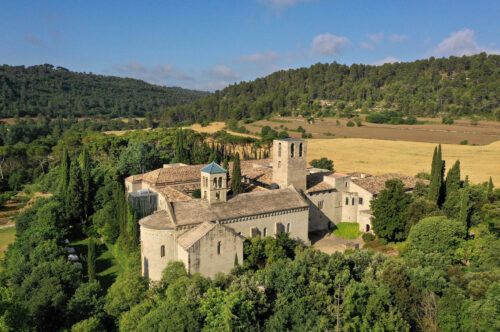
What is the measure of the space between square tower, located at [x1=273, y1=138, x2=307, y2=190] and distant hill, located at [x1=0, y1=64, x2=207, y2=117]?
103 m

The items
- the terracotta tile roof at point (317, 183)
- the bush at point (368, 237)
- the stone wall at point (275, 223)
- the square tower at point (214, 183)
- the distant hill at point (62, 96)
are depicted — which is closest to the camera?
the square tower at point (214, 183)

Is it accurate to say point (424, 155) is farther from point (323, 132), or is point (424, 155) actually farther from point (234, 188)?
point (234, 188)

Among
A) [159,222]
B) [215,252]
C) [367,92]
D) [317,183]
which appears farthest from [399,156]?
[159,222]

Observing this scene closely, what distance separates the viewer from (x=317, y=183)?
137ft

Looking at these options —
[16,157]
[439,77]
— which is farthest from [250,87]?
[16,157]

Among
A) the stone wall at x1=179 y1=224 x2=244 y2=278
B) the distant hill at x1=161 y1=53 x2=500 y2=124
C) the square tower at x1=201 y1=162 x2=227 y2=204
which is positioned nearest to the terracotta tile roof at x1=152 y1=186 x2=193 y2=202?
the square tower at x1=201 y1=162 x2=227 y2=204

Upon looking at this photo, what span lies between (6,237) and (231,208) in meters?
30.2

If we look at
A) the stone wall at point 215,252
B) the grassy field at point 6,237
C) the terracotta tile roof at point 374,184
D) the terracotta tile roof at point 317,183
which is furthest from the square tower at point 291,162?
the grassy field at point 6,237

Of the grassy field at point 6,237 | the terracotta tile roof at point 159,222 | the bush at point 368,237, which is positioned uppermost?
the terracotta tile roof at point 159,222

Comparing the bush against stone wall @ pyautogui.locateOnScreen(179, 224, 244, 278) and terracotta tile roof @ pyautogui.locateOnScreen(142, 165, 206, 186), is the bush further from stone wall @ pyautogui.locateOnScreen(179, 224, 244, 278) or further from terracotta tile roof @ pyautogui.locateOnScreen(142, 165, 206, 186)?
terracotta tile roof @ pyautogui.locateOnScreen(142, 165, 206, 186)

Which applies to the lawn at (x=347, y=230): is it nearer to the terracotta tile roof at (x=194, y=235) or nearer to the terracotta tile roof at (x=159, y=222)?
the terracotta tile roof at (x=194, y=235)

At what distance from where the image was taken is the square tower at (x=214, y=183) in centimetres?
3073

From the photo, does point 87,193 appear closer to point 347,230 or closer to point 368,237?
point 347,230

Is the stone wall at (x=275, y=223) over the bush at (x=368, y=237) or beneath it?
over
